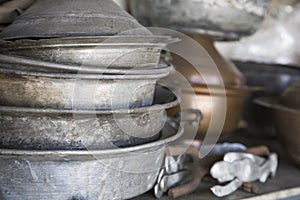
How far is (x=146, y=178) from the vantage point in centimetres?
66

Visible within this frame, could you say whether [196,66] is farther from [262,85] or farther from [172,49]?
[262,85]

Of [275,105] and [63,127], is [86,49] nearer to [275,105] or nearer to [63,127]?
[63,127]

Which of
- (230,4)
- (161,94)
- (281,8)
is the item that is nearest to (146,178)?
(161,94)

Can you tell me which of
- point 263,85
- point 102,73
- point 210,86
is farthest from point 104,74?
point 263,85

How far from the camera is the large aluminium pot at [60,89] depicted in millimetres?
542

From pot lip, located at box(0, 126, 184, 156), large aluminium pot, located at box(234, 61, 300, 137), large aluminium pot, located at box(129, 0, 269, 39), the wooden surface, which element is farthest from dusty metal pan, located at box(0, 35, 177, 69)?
large aluminium pot, located at box(234, 61, 300, 137)

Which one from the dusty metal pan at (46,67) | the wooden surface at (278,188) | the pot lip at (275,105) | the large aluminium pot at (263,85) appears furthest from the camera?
the large aluminium pot at (263,85)

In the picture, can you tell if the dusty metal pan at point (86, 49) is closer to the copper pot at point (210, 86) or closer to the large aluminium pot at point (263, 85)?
the copper pot at point (210, 86)

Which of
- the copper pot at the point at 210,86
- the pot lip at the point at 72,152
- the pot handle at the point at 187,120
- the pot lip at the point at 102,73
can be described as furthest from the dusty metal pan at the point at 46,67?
the copper pot at the point at 210,86

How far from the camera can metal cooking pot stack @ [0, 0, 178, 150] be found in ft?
1.77

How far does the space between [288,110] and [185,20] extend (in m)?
0.30

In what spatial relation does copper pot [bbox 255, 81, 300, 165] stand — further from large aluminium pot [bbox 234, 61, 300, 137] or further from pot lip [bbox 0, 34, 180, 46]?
pot lip [bbox 0, 34, 180, 46]

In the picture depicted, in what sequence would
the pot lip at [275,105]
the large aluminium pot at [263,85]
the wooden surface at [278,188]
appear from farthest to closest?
1. the large aluminium pot at [263,85]
2. the pot lip at [275,105]
3. the wooden surface at [278,188]

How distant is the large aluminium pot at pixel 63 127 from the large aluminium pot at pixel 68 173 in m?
0.02
